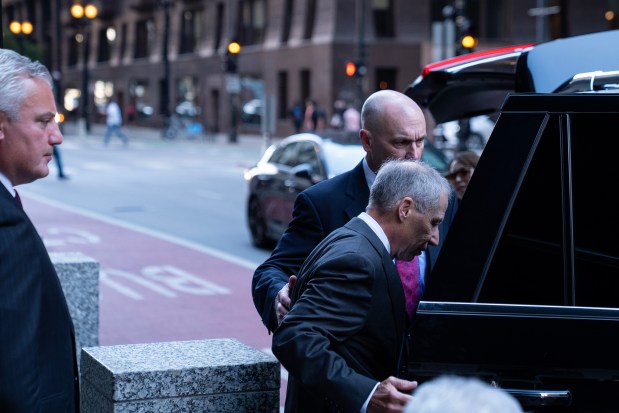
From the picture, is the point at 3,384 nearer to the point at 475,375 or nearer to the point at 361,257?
the point at 361,257

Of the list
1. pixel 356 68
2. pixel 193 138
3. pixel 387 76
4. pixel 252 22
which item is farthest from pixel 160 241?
pixel 252 22

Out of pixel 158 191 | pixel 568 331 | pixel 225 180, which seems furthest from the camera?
pixel 225 180

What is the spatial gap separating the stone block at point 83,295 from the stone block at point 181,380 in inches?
136

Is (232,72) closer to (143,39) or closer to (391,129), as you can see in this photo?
(143,39)

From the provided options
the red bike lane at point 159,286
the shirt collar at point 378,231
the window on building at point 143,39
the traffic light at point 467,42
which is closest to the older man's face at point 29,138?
the shirt collar at point 378,231

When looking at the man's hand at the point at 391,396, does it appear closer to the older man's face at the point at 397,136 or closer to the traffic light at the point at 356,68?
the older man's face at the point at 397,136

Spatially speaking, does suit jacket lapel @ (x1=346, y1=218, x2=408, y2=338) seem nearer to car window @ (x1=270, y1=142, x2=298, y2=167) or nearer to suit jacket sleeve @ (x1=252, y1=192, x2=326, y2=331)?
suit jacket sleeve @ (x1=252, y1=192, x2=326, y2=331)

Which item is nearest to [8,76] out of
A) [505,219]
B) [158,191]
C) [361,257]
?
[361,257]

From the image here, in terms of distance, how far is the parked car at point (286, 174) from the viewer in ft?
47.2

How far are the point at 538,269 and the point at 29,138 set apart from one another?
143 cm

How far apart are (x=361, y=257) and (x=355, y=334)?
0.73 feet

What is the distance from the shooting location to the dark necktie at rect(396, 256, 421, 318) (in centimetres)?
378

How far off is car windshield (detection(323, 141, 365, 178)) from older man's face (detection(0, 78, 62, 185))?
10637 millimetres

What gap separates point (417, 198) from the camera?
3.36 metres
